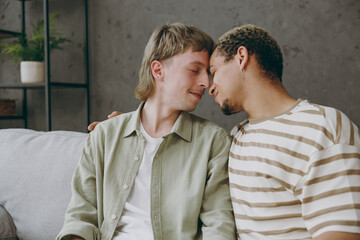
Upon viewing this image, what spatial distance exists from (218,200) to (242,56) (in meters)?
0.51

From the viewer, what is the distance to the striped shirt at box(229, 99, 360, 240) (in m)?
0.88

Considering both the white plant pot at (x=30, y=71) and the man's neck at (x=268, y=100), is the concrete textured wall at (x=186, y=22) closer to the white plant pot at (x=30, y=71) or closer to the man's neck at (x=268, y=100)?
the white plant pot at (x=30, y=71)

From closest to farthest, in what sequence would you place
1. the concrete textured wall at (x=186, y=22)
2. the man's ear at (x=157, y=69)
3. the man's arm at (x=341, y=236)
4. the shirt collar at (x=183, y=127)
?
the man's arm at (x=341, y=236), the shirt collar at (x=183, y=127), the man's ear at (x=157, y=69), the concrete textured wall at (x=186, y=22)

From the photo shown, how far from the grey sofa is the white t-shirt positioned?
0.36 meters

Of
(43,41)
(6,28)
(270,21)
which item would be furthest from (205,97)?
(6,28)

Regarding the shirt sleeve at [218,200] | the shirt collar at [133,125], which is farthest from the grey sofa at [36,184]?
the shirt sleeve at [218,200]

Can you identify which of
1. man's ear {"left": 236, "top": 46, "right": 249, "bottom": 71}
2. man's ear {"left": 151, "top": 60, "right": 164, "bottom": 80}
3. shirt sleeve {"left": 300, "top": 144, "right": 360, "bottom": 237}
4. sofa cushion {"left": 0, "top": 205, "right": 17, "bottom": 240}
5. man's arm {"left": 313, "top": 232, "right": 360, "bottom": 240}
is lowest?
sofa cushion {"left": 0, "top": 205, "right": 17, "bottom": 240}

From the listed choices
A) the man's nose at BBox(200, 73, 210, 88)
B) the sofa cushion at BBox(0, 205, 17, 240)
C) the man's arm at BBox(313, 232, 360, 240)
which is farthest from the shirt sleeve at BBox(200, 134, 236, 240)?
the sofa cushion at BBox(0, 205, 17, 240)

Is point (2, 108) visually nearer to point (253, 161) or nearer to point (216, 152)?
point (216, 152)

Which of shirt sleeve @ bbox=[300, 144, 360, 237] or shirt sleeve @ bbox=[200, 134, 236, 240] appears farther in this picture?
shirt sleeve @ bbox=[200, 134, 236, 240]

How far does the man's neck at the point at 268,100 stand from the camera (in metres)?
1.13

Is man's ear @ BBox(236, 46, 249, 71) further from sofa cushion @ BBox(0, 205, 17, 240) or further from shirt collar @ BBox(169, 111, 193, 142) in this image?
sofa cushion @ BBox(0, 205, 17, 240)

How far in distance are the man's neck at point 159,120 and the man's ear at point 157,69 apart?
0.36 ft

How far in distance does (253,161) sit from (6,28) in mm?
2675
